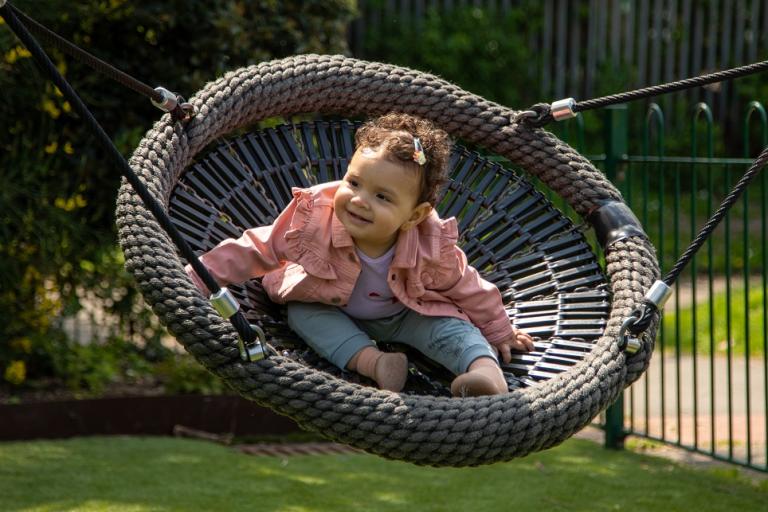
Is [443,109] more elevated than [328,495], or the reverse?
[443,109]

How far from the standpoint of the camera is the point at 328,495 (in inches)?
163

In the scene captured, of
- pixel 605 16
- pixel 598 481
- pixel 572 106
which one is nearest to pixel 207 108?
pixel 572 106

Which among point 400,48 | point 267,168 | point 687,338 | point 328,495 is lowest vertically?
point 328,495

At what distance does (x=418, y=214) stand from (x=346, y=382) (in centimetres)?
62

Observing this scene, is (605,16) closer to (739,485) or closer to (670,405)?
(670,405)

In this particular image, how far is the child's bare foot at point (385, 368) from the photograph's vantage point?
2801mm

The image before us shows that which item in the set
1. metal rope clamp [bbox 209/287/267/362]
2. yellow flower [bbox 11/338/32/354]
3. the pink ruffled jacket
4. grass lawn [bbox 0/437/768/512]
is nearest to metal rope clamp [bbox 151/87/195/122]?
the pink ruffled jacket

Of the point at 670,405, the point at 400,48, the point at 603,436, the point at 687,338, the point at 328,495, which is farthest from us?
the point at 400,48

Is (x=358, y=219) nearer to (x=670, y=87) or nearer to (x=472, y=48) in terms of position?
(x=670, y=87)

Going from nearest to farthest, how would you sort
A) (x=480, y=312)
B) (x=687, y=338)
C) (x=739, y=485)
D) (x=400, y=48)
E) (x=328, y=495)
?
(x=480, y=312) < (x=328, y=495) < (x=739, y=485) < (x=687, y=338) < (x=400, y=48)

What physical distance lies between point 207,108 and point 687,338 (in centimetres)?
441

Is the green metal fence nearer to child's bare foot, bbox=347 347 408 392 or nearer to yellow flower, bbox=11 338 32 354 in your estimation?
child's bare foot, bbox=347 347 408 392

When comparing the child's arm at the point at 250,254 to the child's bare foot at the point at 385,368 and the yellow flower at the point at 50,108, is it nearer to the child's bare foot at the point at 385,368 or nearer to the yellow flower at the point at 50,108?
the child's bare foot at the point at 385,368

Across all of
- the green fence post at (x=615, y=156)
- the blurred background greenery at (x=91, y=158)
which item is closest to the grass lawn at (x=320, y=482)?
the green fence post at (x=615, y=156)
